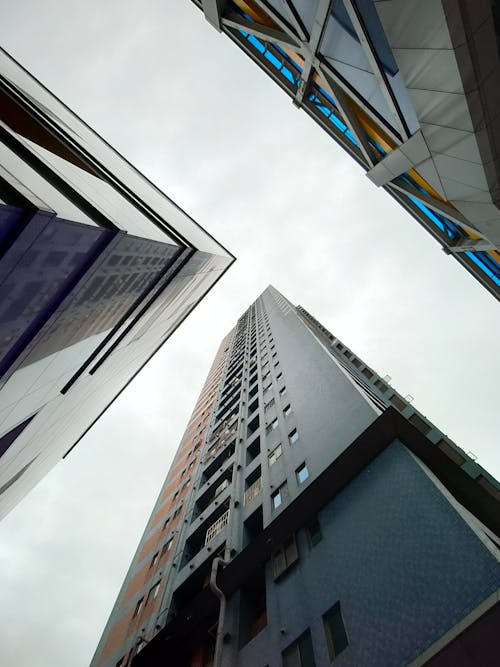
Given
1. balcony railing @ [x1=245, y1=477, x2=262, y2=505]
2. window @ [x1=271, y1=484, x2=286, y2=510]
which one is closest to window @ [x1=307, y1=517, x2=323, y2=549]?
window @ [x1=271, y1=484, x2=286, y2=510]

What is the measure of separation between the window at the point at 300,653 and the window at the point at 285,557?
2.06 metres

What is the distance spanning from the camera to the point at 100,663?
54.7 ft

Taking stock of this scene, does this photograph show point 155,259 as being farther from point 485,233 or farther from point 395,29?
point 485,233

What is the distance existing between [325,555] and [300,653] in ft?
7.51

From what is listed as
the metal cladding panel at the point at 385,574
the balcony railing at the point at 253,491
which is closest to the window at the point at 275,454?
the balcony railing at the point at 253,491

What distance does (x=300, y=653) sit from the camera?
8.35 meters

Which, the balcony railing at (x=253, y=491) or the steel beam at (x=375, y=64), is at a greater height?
the steel beam at (x=375, y=64)

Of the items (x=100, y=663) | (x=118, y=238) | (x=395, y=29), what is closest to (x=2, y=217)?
(x=118, y=238)

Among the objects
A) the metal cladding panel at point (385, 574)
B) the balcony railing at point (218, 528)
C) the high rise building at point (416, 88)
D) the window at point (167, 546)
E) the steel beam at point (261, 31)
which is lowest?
the window at point (167, 546)

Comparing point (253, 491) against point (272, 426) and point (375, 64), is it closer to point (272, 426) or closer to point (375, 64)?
point (272, 426)

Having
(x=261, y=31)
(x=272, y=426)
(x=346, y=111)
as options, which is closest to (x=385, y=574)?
(x=272, y=426)

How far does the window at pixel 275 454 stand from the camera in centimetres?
1736

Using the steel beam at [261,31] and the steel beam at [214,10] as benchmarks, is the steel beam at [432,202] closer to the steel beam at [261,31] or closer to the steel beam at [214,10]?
the steel beam at [261,31]

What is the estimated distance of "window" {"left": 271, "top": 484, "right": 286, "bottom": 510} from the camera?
1421cm
